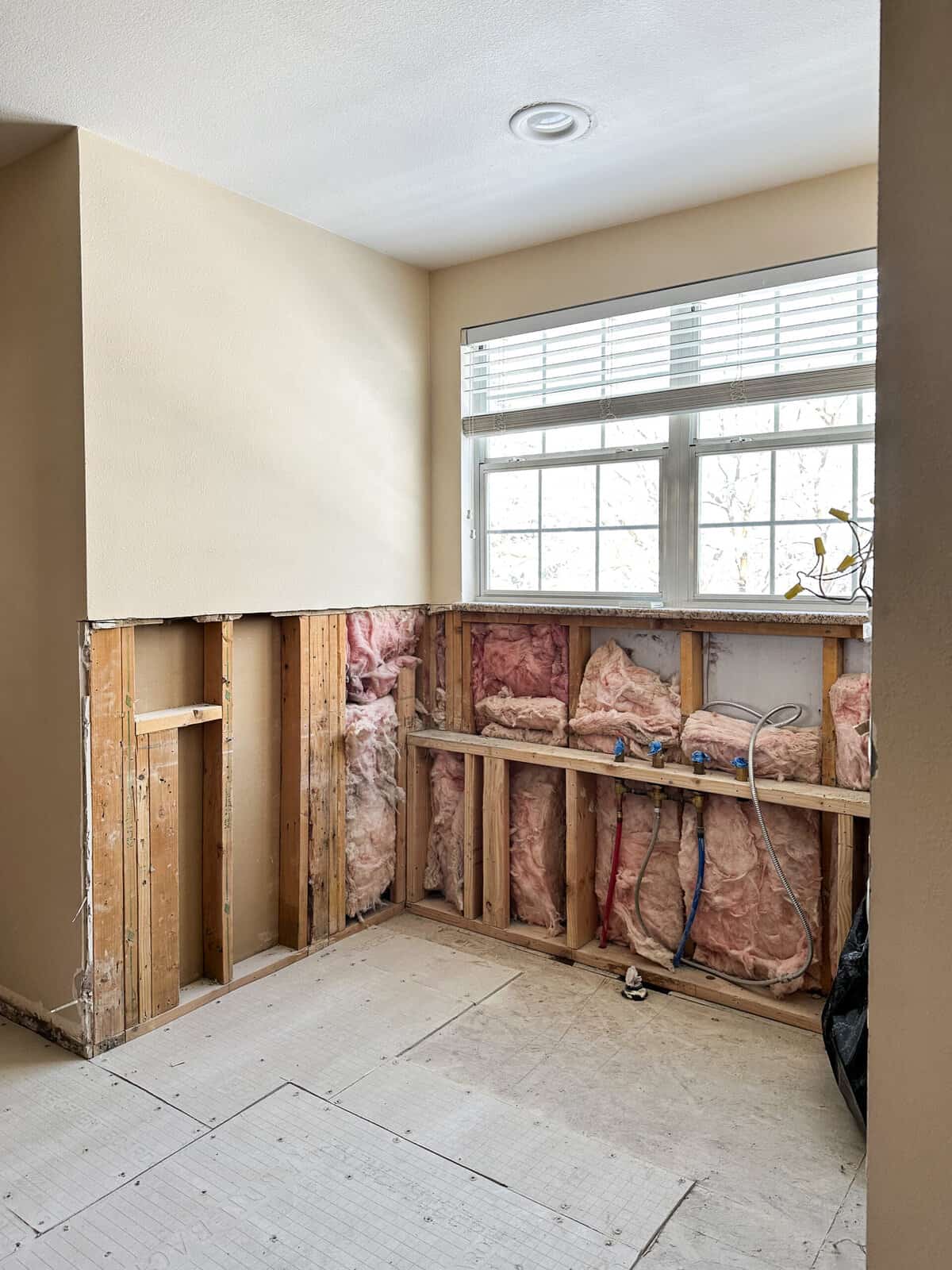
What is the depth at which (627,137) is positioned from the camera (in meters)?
2.56

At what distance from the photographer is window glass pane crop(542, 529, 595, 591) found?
346 centimetres

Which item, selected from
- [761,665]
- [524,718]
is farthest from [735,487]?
[524,718]

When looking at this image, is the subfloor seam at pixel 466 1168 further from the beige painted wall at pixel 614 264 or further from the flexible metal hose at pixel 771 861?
the beige painted wall at pixel 614 264

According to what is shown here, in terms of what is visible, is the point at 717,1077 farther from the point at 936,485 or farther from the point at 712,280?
the point at 712,280

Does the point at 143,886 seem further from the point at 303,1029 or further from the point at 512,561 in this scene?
the point at 512,561

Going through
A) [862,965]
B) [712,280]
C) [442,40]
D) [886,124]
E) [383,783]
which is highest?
[442,40]

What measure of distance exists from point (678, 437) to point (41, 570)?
2.20 metres

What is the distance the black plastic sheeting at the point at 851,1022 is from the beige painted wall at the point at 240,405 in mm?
2094

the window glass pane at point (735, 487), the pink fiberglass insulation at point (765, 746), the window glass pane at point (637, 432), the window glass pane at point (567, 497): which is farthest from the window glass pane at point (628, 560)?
the pink fiberglass insulation at point (765, 746)

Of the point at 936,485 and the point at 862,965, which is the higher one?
the point at 936,485

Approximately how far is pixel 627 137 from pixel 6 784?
2.79 metres

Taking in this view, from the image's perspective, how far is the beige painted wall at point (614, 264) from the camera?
2.82 meters

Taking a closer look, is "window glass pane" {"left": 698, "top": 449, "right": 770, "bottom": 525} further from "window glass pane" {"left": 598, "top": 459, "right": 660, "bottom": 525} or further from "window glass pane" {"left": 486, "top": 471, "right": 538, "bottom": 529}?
"window glass pane" {"left": 486, "top": 471, "right": 538, "bottom": 529}

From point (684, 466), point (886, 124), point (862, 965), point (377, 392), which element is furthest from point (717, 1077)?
point (377, 392)
